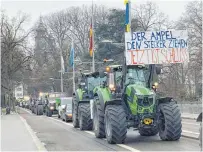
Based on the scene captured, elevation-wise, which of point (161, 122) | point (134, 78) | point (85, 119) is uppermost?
point (134, 78)

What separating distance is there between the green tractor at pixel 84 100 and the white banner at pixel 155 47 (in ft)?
20.8

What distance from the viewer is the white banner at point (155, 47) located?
1534 cm

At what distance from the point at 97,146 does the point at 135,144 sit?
3.99ft

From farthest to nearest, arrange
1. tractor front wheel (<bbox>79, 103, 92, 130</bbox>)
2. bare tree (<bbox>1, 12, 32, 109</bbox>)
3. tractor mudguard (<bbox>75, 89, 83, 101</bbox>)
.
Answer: bare tree (<bbox>1, 12, 32, 109</bbox>), tractor mudguard (<bbox>75, 89, 83, 101</bbox>), tractor front wheel (<bbox>79, 103, 92, 130</bbox>)

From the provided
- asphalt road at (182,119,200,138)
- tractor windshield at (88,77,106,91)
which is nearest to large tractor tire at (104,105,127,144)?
asphalt road at (182,119,200,138)

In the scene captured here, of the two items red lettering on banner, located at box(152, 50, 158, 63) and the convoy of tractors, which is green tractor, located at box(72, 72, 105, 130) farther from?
red lettering on banner, located at box(152, 50, 158, 63)

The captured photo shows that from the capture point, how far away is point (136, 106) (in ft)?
48.1

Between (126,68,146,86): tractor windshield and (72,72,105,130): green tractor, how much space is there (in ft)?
18.7

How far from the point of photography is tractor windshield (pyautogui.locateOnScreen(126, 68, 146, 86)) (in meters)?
15.7

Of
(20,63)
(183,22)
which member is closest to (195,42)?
(183,22)

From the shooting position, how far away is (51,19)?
258 ft

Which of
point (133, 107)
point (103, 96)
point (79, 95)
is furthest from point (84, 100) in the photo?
point (133, 107)

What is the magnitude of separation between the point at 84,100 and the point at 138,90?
822 cm

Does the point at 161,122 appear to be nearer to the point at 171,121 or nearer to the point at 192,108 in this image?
the point at 171,121
